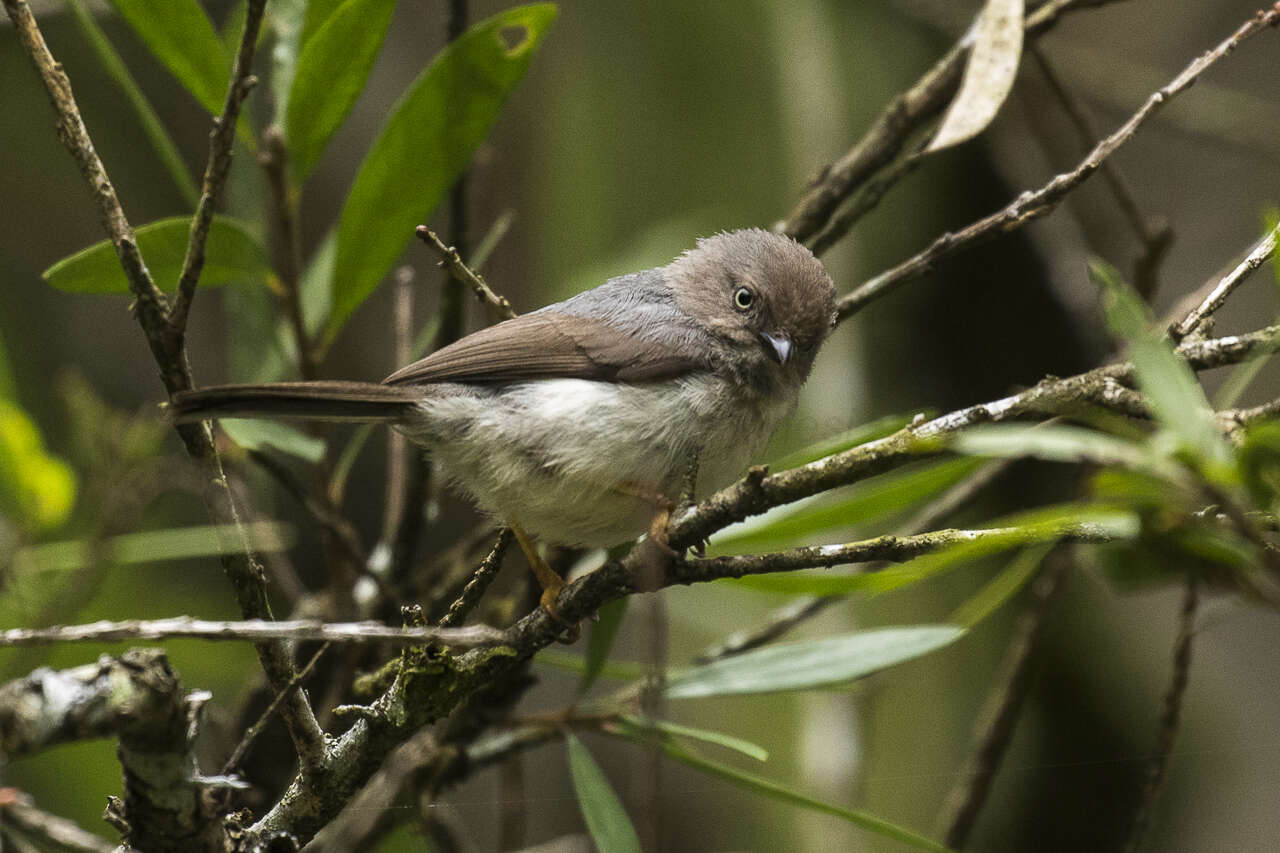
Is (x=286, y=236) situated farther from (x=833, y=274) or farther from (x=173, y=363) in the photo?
(x=833, y=274)

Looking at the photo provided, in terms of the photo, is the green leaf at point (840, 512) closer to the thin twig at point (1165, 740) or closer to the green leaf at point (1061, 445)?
the thin twig at point (1165, 740)

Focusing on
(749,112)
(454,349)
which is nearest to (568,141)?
(749,112)

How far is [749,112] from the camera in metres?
5.41

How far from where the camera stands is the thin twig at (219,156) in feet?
5.41

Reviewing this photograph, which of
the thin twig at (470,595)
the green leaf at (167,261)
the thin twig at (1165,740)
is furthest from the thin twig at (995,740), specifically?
the green leaf at (167,261)

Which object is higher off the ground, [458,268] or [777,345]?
[777,345]

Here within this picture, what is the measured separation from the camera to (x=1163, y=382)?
96 centimetres

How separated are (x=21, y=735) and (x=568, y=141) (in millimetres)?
5144

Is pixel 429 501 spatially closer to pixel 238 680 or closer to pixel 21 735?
pixel 238 680

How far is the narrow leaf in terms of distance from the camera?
2.44 metres

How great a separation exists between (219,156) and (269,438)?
2.70 ft

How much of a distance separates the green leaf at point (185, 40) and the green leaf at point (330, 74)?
185 mm

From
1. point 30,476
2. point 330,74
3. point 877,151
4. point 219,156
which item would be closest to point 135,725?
point 219,156

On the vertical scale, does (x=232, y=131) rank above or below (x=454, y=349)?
below
